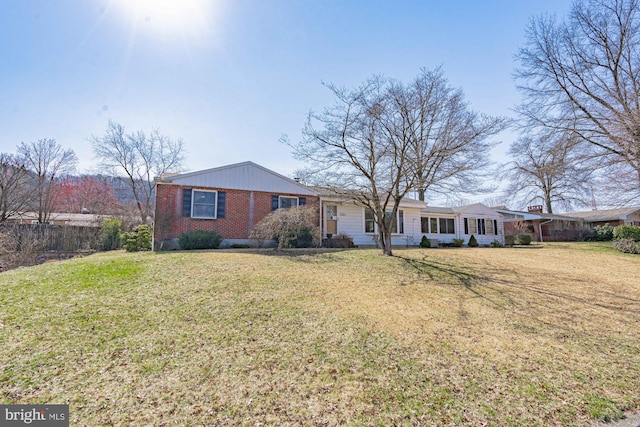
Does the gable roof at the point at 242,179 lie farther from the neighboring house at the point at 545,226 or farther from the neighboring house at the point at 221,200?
the neighboring house at the point at 545,226

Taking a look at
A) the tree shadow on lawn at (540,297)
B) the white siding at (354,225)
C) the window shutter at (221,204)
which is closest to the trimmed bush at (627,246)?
the tree shadow on lawn at (540,297)

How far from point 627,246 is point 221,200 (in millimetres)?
21341

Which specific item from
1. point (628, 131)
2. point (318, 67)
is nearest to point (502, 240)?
point (628, 131)

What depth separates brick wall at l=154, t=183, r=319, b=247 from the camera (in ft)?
43.3

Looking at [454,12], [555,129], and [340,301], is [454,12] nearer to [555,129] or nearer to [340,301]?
[340,301]

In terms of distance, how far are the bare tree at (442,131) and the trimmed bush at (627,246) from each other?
1120 cm

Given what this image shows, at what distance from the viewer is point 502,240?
23375 mm

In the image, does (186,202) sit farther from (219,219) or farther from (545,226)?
(545,226)

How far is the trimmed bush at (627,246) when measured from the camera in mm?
14656

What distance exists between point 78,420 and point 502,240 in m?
27.0

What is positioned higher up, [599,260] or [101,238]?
[101,238]

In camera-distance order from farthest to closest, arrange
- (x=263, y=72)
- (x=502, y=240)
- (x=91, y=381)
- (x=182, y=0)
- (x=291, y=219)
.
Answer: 1. (x=502, y=240)
2. (x=291, y=219)
3. (x=263, y=72)
4. (x=182, y=0)
5. (x=91, y=381)

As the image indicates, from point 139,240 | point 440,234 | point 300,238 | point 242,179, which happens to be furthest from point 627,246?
point 139,240

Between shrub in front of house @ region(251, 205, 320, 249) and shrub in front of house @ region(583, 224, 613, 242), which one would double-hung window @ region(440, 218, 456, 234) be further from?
shrub in front of house @ region(583, 224, 613, 242)
